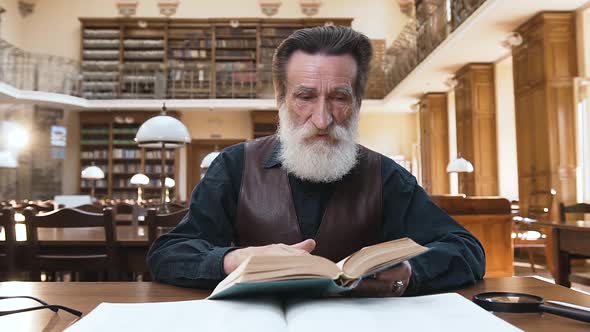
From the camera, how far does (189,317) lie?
851mm

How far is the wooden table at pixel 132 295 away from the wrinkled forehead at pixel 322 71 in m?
0.57

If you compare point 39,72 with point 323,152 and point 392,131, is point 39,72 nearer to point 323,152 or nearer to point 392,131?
point 392,131

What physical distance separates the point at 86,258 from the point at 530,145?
659 cm

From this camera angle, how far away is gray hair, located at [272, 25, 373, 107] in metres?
1.44

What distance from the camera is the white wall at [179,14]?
14.0 meters

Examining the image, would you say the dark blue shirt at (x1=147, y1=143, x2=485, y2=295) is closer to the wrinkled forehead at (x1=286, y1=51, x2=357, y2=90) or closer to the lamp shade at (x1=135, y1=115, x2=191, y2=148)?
the wrinkled forehead at (x1=286, y1=51, x2=357, y2=90)

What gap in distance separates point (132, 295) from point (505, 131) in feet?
31.6

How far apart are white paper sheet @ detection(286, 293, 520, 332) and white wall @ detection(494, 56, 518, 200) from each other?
30.9ft

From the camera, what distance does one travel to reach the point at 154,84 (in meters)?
13.2

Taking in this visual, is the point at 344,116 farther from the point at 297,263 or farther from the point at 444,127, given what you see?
the point at 444,127

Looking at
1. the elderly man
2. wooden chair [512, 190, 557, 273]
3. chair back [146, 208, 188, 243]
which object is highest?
the elderly man

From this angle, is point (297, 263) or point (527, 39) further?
point (527, 39)

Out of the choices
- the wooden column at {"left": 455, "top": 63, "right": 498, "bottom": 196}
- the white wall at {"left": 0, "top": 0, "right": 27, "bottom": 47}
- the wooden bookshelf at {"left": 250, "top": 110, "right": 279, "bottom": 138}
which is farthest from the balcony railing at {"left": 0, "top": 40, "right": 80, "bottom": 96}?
the wooden column at {"left": 455, "top": 63, "right": 498, "bottom": 196}

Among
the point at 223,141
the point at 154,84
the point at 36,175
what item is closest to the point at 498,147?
the point at 223,141
